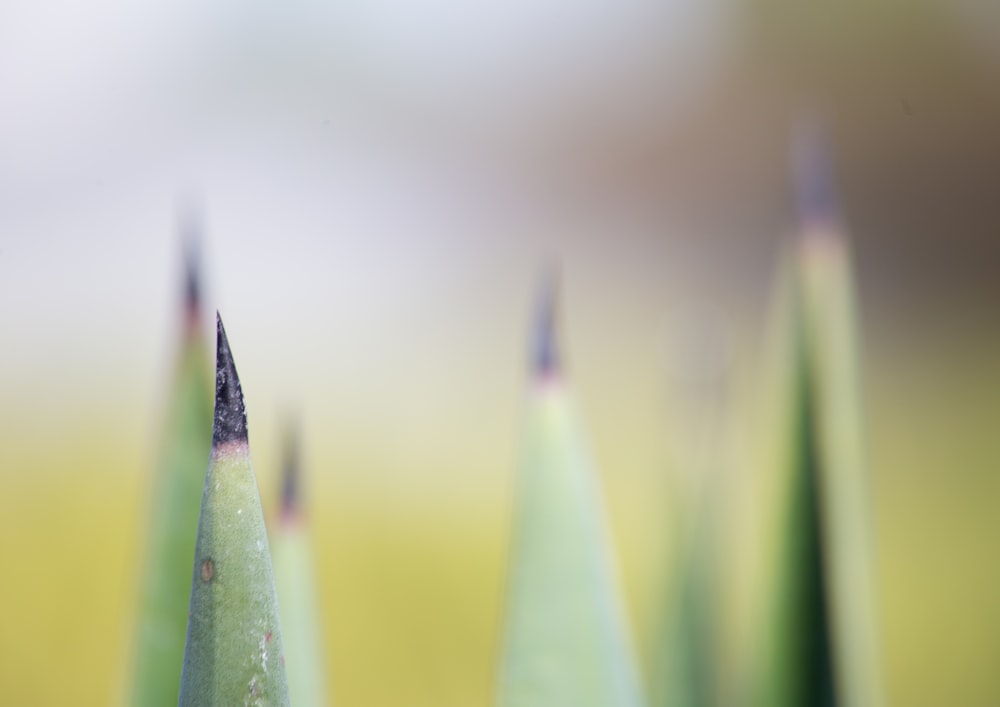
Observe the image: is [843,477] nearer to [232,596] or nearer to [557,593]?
[557,593]

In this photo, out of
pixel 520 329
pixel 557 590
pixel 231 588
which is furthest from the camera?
pixel 520 329

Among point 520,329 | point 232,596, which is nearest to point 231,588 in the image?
point 232,596

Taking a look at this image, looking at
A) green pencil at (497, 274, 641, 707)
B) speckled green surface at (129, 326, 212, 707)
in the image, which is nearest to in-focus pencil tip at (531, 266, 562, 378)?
green pencil at (497, 274, 641, 707)

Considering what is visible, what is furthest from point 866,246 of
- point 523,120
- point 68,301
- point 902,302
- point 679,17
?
point 68,301

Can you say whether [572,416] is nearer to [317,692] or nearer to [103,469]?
[317,692]

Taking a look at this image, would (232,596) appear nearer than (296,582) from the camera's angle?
Yes

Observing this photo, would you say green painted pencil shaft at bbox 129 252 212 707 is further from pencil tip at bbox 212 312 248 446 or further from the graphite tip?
pencil tip at bbox 212 312 248 446

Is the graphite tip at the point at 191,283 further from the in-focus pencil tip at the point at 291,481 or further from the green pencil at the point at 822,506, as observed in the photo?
the green pencil at the point at 822,506
